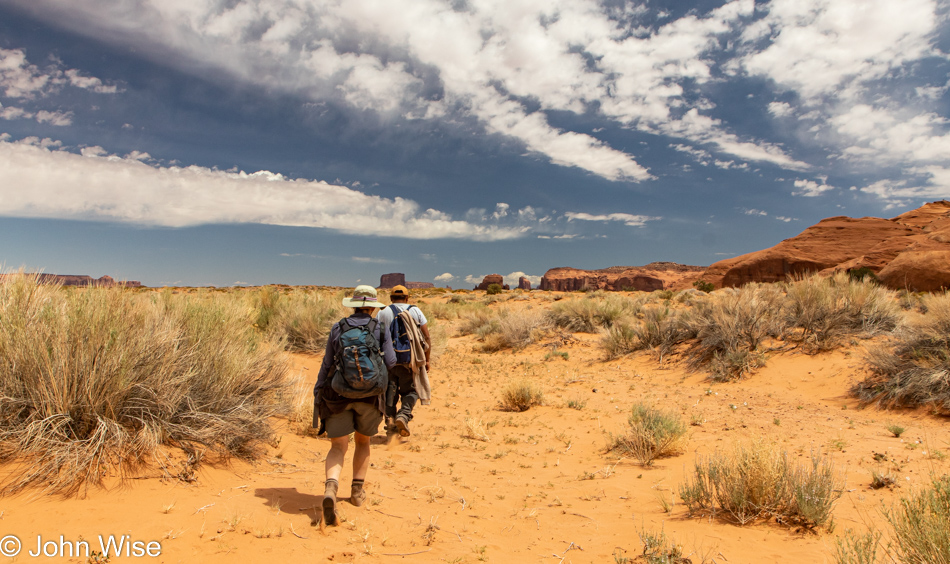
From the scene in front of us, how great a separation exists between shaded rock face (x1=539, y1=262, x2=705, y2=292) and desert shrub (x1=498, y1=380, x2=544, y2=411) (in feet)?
207

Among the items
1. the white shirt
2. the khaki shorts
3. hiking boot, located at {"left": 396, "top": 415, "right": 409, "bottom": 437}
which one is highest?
the white shirt

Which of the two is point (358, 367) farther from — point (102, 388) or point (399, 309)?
point (102, 388)

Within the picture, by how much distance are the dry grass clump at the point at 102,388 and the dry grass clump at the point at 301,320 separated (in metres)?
6.73

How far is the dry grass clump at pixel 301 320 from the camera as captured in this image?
1218 cm

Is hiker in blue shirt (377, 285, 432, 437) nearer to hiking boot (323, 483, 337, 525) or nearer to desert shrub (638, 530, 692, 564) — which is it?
hiking boot (323, 483, 337, 525)

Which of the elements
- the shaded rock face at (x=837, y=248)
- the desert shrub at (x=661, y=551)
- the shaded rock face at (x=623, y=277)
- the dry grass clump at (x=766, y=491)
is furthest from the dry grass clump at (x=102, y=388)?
the shaded rock face at (x=623, y=277)

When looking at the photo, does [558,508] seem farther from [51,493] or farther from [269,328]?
[269,328]

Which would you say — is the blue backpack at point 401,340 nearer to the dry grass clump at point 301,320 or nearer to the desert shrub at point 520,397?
the desert shrub at point 520,397

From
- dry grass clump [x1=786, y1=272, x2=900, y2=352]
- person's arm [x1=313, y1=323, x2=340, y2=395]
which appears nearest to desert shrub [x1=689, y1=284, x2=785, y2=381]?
dry grass clump [x1=786, y1=272, x2=900, y2=352]

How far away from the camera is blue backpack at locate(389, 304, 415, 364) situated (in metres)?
5.81

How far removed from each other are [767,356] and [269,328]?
12.1 metres

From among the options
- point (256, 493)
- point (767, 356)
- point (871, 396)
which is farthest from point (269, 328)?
point (871, 396)

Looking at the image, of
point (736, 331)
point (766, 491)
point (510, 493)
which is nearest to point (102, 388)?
point (510, 493)

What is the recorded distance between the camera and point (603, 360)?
12617mm
